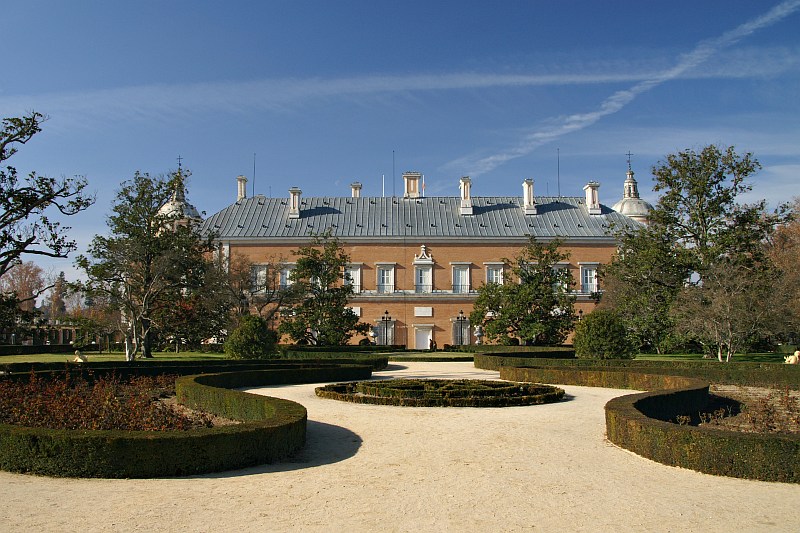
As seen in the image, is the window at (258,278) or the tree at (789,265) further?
the window at (258,278)

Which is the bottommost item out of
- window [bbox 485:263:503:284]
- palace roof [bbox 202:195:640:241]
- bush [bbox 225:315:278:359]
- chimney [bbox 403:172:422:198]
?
bush [bbox 225:315:278:359]

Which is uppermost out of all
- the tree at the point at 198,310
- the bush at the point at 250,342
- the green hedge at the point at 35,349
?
the tree at the point at 198,310

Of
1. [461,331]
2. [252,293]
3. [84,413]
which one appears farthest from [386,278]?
[84,413]

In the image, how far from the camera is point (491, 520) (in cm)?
585

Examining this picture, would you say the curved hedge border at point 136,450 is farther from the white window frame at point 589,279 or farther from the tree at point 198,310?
the white window frame at point 589,279

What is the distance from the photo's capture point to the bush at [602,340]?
77.1 feet

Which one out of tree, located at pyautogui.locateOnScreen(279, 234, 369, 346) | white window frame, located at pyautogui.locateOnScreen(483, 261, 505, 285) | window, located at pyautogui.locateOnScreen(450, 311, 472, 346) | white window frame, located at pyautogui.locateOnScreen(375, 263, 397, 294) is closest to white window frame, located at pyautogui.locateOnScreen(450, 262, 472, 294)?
white window frame, located at pyautogui.locateOnScreen(483, 261, 505, 285)

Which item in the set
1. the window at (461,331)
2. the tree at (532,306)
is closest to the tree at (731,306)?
the tree at (532,306)

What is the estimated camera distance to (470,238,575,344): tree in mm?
35844

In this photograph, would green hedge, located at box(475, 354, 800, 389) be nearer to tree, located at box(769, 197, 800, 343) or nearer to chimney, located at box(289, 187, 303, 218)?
tree, located at box(769, 197, 800, 343)

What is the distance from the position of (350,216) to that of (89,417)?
40230 mm

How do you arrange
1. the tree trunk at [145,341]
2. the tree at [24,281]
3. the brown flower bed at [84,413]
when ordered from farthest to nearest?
the tree at [24,281] → the tree trunk at [145,341] → the brown flower bed at [84,413]

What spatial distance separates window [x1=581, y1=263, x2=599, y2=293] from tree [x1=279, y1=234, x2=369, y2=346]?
18619 mm

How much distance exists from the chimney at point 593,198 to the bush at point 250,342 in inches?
1229
